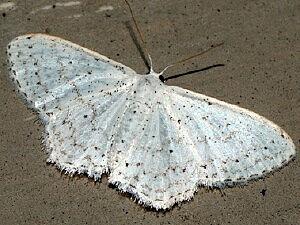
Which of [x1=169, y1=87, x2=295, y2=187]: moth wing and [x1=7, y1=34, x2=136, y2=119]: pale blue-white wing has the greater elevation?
[x1=7, y1=34, x2=136, y2=119]: pale blue-white wing

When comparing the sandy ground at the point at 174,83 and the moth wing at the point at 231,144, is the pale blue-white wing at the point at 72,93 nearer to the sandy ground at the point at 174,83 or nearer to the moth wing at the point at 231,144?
the sandy ground at the point at 174,83

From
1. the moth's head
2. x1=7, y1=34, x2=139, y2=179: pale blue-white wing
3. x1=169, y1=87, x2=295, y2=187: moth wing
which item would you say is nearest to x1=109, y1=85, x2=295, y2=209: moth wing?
x1=169, y1=87, x2=295, y2=187: moth wing

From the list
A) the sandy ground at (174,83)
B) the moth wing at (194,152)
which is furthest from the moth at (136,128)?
the sandy ground at (174,83)

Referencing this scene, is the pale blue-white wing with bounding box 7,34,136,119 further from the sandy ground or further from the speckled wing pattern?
the sandy ground

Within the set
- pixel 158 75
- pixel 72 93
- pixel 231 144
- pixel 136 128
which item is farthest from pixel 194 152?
pixel 72 93

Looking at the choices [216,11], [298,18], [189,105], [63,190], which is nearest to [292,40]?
[298,18]

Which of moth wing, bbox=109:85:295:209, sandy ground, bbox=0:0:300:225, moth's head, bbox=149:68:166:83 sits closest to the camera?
moth wing, bbox=109:85:295:209

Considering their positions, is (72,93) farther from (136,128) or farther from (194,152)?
(194,152)
